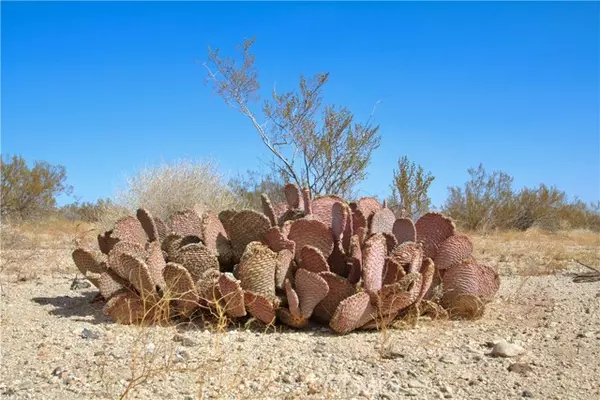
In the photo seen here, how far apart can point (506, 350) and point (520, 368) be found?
25 centimetres

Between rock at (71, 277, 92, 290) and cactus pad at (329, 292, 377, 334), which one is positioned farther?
rock at (71, 277, 92, 290)

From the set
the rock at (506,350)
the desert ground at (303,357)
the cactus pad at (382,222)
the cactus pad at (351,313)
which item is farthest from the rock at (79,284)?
the rock at (506,350)

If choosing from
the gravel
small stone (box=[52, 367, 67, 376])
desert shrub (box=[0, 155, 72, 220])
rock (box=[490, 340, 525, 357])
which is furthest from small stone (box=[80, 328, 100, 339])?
desert shrub (box=[0, 155, 72, 220])

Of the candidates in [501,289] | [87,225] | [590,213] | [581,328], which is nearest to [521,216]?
[590,213]

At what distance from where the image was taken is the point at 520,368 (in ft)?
11.6

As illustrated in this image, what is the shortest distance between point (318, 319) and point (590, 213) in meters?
26.1

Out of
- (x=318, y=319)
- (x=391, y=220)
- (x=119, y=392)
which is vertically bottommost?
(x=119, y=392)

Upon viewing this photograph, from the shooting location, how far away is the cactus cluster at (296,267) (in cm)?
436

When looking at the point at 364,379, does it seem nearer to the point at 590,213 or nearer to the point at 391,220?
the point at 391,220

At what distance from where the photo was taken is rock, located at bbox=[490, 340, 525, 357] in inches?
149

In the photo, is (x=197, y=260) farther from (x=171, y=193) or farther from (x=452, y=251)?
(x=171, y=193)

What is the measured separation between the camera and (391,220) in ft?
17.7

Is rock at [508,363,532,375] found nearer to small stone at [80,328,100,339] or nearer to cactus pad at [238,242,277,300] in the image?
cactus pad at [238,242,277,300]

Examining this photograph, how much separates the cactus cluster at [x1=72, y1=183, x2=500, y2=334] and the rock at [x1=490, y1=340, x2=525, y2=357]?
0.71 meters
